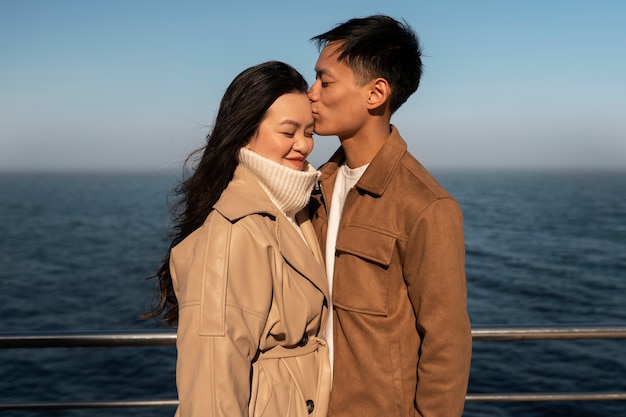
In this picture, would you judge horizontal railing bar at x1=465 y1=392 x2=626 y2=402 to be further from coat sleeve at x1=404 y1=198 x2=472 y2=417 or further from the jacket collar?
the jacket collar

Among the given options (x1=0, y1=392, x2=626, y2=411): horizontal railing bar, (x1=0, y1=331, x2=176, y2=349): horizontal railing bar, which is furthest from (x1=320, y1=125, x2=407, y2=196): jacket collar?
(x1=0, y1=392, x2=626, y2=411): horizontal railing bar

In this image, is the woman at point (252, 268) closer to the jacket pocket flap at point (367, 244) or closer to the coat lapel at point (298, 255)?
the coat lapel at point (298, 255)

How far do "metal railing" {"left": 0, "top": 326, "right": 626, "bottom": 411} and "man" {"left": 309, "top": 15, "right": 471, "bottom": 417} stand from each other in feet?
2.06

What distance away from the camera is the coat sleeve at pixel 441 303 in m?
2.19

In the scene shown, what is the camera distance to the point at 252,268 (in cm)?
198

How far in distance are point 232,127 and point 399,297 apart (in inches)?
39.3

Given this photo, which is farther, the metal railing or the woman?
the metal railing

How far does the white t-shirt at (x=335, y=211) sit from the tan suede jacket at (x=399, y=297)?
5cm

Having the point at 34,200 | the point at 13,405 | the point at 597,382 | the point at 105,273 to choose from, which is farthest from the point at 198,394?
the point at 34,200

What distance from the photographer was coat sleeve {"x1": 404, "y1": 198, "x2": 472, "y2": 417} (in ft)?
7.18

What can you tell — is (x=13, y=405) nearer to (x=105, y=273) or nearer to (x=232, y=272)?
(x=232, y=272)

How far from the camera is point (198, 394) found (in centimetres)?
184

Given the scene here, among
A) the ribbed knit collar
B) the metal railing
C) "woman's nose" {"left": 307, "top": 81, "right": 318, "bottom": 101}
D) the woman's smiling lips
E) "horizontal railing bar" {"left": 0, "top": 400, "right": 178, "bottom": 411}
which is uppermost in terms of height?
"woman's nose" {"left": 307, "top": 81, "right": 318, "bottom": 101}

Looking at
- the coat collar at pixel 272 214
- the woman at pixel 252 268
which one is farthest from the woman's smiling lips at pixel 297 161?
the coat collar at pixel 272 214
